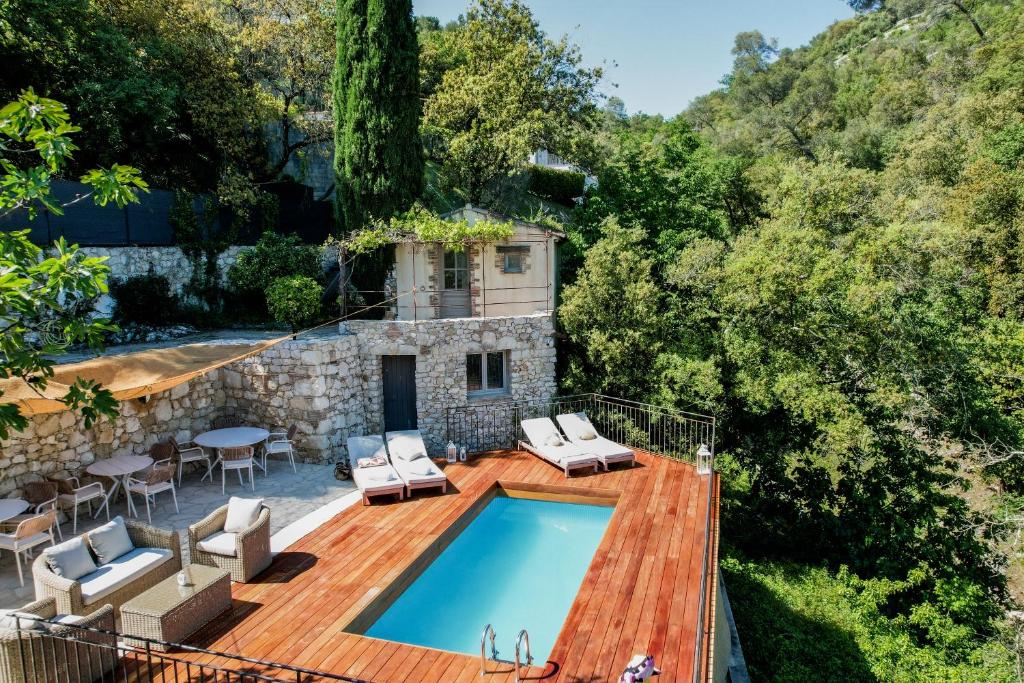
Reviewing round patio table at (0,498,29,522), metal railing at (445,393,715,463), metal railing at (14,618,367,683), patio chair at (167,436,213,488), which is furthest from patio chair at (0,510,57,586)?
metal railing at (445,393,715,463)

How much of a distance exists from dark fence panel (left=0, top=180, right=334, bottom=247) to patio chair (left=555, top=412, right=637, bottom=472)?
36.7 ft

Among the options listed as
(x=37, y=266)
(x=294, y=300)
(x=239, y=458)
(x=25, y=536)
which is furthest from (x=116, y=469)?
(x=37, y=266)

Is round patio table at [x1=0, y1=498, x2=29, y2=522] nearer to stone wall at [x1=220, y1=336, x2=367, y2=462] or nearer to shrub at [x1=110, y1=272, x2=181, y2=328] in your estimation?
stone wall at [x1=220, y1=336, x2=367, y2=462]

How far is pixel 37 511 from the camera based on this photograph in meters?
9.66

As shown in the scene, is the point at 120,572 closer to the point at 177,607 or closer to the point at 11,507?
the point at 177,607

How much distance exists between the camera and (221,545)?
863cm

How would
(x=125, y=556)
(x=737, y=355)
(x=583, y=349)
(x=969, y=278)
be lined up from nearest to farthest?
(x=125, y=556) → (x=737, y=355) → (x=583, y=349) → (x=969, y=278)

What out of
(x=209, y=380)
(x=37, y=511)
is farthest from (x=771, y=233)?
(x=37, y=511)

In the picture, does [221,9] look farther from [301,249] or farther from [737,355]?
[737,355]

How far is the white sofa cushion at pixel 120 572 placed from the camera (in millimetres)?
7262

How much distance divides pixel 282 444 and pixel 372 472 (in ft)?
8.55

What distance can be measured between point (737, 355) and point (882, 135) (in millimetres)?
28123

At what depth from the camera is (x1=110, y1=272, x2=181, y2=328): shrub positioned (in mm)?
15453

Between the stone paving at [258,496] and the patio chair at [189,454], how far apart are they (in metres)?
0.24
